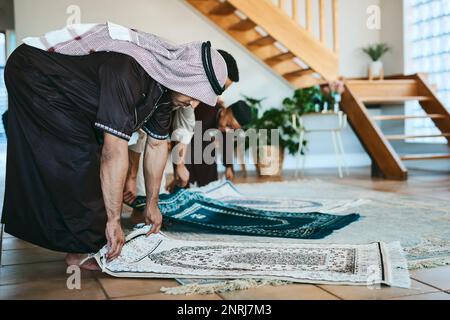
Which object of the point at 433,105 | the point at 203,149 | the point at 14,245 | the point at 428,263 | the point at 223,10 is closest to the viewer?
the point at 428,263

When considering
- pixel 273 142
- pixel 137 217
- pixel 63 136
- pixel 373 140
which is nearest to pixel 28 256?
pixel 63 136

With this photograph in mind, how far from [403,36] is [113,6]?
3576 millimetres

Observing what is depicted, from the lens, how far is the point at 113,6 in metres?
5.89

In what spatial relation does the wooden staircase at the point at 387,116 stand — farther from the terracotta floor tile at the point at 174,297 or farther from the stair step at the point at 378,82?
the terracotta floor tile at the point at 174,297

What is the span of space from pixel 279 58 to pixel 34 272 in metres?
4.77

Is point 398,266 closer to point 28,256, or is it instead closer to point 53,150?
point 53,150

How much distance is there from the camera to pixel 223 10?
589cm

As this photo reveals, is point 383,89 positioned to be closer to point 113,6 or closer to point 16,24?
point 113,6

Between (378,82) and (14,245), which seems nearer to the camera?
(14,245)

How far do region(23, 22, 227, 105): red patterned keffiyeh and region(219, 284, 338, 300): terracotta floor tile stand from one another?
67cm

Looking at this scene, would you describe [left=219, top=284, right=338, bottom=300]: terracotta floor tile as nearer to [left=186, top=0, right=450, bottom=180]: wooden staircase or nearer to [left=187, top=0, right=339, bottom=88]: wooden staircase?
[left=186, top=0, right=450, bottom=180]: wooden staircase

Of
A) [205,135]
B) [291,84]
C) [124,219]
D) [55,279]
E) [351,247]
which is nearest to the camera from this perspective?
[55,279]

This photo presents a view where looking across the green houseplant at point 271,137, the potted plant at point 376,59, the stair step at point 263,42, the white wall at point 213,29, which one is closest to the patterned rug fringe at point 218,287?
the green houseplant at point 271,137
